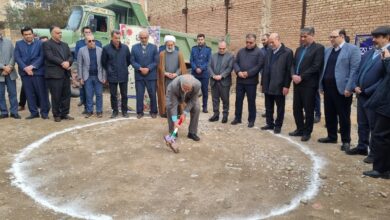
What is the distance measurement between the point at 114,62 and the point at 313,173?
4716 mm

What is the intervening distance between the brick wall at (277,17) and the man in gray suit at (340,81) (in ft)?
17.6

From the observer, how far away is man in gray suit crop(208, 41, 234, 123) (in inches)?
312

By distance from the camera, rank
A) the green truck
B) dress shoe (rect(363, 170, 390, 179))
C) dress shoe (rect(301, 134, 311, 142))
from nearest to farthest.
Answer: dress shoe (rect(363, 170, 390, 179)) < dress shoe (rect(301, 134, 311, 142)) < the green truck

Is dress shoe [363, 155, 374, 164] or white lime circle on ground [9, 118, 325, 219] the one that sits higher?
dress shoe [363, 155, 374, 164]

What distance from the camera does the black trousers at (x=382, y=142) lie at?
4.86 metres

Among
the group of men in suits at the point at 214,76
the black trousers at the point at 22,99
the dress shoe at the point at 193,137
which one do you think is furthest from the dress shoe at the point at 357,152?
the black trousers at the point at 22,99

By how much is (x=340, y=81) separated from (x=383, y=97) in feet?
3.81

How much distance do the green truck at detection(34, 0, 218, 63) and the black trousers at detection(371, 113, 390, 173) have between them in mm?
9149

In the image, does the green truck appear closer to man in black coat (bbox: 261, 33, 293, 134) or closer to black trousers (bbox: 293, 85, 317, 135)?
man in black coat (bbox: 261, 33, 293, 134)

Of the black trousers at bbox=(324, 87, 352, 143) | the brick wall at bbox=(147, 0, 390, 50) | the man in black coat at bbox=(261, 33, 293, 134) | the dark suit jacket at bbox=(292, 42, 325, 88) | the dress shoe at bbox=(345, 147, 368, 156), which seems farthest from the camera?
the brick wall at bbox=(147, 0, 390, 50)

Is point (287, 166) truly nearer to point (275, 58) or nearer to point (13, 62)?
point (275, 58)

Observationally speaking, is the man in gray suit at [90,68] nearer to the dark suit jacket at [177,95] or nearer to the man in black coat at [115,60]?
the man in black coat at [115,60]

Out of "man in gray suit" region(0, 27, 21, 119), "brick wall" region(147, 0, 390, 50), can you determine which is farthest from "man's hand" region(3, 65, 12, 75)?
"brick wall" region(147, 0, 390, 50)

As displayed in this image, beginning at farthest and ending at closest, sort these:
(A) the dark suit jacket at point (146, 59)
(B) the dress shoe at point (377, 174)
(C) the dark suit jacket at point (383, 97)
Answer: (A) the dark suit jacket at point (146, 59), (B) the dress shoe at point (377, 174), (C) the dark suit jacket at point (383, 97)
